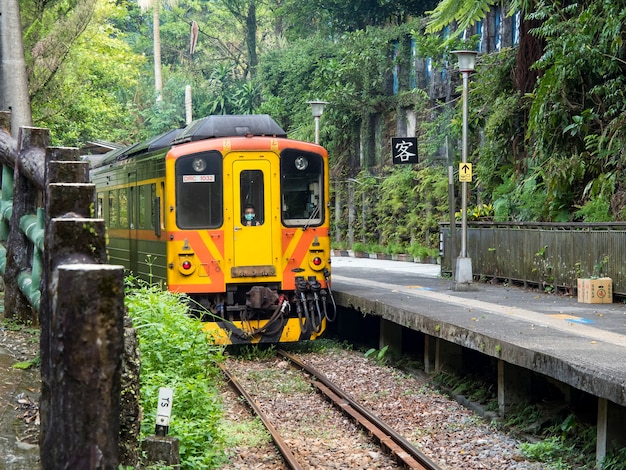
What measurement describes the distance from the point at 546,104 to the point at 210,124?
22.2ft

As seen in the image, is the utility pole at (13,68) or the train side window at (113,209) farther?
the train side window at (113,209)

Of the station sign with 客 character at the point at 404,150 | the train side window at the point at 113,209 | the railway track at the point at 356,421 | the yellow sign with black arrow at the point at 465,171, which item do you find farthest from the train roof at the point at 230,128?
the station sign with 客 character at the point at 404,150

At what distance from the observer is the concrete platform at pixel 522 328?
7.70m

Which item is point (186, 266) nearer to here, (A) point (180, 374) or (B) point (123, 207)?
(B) point (123, 207)

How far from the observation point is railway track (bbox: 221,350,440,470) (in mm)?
8016

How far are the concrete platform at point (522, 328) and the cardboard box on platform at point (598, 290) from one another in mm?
297

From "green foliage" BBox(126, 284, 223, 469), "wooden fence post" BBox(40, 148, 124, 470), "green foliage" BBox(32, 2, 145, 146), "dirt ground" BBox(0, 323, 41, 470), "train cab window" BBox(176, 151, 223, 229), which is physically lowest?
"green foliage" BBox(126, 284, 223, 469)

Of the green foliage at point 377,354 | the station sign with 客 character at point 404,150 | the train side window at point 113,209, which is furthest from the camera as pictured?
the station sign with 客 character at point 404,150

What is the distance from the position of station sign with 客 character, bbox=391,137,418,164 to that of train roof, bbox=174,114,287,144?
5.43 meters

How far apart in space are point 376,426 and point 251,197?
5.30m

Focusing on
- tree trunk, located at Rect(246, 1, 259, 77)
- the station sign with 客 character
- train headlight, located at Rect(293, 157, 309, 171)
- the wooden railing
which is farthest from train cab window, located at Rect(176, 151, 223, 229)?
tree trunk, located at Rect(246, 1, 259, 77)

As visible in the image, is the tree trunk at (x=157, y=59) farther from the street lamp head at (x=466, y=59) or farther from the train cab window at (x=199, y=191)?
the train cab window at (x=199, y=191)

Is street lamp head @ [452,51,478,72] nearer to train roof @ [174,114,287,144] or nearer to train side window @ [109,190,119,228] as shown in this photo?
train roof @ [174,114,287,144]

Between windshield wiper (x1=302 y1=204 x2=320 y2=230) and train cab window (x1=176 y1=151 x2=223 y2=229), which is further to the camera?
Result: windshield wiper (x1=302 y1=204 x2=320 y2=230)
